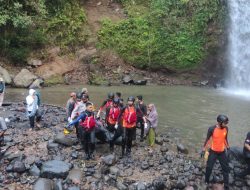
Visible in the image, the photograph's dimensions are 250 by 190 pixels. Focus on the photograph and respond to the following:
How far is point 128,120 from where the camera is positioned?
1246cm

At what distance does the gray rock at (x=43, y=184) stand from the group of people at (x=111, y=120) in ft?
6.33

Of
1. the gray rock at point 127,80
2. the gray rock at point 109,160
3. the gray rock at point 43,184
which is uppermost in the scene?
the gray rock at point 127,80

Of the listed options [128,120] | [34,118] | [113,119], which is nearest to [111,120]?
[113,119]

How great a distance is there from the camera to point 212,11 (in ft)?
96.3

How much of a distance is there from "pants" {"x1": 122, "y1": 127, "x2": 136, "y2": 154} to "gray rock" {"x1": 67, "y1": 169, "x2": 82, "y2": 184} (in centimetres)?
190

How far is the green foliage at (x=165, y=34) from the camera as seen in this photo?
29.0 meters

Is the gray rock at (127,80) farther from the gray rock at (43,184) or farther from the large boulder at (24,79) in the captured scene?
the gray rock at (43,184)

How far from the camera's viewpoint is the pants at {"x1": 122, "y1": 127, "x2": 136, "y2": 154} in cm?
1263

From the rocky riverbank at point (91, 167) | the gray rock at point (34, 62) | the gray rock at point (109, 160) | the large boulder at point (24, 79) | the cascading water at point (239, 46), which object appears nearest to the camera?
the rocky riverbank at point (91, 167)

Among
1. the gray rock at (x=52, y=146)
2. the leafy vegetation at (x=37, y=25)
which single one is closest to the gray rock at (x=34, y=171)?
the gray rock at (x=52, y=146)

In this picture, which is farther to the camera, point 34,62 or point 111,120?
point 34,62

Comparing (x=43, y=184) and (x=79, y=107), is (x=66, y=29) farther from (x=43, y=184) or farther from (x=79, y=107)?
(x=43, y=184)

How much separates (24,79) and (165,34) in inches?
448

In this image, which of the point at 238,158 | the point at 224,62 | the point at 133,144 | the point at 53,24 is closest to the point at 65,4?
the point at 53,24
